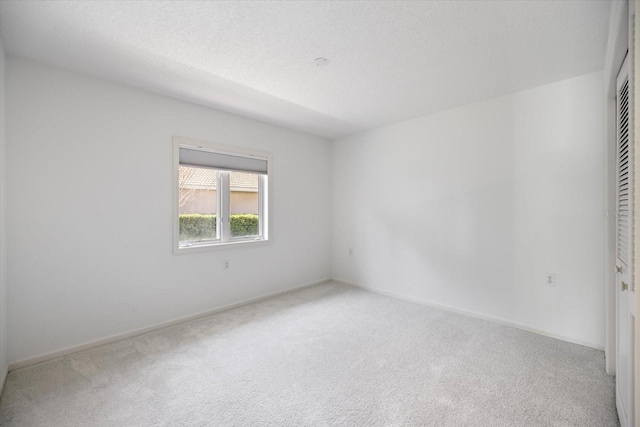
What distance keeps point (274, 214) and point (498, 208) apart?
8.95 feet

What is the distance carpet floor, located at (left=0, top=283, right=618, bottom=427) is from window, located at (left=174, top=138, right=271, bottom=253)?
1041 millimetres

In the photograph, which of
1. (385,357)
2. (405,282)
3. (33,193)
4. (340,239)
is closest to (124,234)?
(33,193)

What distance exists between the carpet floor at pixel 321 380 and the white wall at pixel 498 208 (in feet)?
1.43

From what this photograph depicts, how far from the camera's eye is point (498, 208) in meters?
3.05

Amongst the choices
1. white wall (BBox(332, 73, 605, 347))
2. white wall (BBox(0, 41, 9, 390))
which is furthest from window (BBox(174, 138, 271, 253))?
white wall (BBox(332, 73, 605, 347))

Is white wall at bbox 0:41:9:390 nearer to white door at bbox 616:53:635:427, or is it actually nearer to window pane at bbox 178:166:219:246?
window pane at bbox 178:166:219:246

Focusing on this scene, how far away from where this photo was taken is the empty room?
1753mm

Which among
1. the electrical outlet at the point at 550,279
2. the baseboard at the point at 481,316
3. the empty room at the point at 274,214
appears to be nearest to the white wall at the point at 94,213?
the empty room at the point at 274,214

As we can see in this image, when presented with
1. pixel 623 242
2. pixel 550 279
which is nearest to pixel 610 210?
pixel 623 242

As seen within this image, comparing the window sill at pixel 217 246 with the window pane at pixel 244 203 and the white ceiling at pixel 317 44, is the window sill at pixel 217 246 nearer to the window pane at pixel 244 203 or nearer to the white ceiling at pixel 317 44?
the window pane at pixel 244 203

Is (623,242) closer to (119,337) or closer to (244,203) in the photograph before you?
(244,203)

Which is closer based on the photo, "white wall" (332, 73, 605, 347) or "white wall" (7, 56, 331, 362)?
"white wall" (7, 56, 331, 362)

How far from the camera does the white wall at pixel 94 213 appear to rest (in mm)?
2242

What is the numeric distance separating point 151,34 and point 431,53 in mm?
2004
